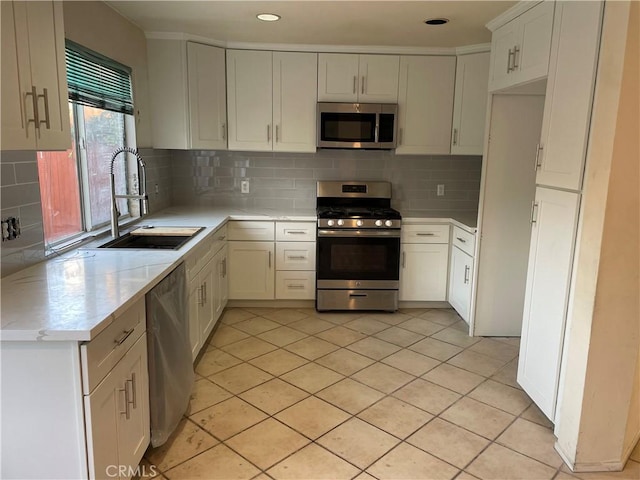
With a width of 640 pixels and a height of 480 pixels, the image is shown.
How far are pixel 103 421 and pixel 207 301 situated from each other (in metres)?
1.68

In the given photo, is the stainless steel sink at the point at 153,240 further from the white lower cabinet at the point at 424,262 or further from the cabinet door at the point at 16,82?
the white lower cabinet at the point at 424,262

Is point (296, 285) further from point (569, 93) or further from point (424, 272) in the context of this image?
point (569, 93)

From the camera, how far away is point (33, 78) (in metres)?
1.72

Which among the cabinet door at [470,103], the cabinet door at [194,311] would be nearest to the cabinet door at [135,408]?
the cabinet door at [194,311]

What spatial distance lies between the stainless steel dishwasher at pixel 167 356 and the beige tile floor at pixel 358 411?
162mm

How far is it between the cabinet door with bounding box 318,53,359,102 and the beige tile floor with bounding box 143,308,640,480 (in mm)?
2036

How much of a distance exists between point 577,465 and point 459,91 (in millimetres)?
3084

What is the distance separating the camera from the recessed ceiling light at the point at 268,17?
10.4ft

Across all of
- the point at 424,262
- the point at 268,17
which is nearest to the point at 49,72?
the point at 268,17

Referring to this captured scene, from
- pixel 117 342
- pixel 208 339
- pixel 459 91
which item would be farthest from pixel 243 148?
pixel 117 342

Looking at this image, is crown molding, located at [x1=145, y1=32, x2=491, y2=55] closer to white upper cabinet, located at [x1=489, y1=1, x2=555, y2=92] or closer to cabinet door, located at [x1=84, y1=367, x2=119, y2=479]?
white upper cabinet, located at [x1=489, y1=1, x2=555, y2=92]

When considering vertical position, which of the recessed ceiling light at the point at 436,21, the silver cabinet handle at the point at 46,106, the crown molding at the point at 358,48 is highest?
the recessed ceiling light at the point at 436,21

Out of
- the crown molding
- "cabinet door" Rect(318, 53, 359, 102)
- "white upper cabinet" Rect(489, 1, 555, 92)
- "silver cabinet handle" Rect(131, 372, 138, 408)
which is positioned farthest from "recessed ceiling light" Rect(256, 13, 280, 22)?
"silver cabinet handle" Rect(131, 372, 138, 408)

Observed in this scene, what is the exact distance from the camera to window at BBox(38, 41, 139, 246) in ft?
8.29
